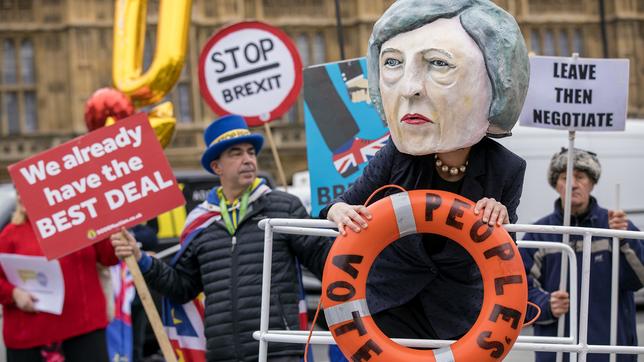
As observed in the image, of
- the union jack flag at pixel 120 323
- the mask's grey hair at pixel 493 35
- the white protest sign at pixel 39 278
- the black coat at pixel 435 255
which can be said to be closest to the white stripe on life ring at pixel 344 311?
the black coat at pixel 435 255

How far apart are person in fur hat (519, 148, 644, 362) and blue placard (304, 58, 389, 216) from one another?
883 mm

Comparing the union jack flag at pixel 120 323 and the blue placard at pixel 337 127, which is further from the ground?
the blue placard at pixel 337 127

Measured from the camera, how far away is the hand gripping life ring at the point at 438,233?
2.82 meters

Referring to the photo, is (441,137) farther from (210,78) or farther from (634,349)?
(210,78)

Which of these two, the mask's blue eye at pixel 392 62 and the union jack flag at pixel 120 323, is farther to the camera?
the union jack flag at pixel 120 323

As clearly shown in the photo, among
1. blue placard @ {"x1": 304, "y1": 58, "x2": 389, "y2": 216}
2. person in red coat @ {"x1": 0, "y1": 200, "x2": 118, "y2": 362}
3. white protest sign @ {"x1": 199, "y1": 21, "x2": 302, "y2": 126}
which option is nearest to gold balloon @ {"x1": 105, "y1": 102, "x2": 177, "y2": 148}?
white protest sign @ {"x1": 199, "y1": 21, "x2": 302, "y2": 126}

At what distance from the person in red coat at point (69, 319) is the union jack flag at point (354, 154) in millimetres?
1209

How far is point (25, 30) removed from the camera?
84.4 feet

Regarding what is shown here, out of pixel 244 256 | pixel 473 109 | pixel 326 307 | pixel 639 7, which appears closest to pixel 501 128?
pixel 473 109

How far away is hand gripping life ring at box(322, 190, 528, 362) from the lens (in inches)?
111

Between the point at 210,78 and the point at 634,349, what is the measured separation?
13.0 ft

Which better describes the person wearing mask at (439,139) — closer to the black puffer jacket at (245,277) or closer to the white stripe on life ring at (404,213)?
the white stripe on life ring at (404,213)

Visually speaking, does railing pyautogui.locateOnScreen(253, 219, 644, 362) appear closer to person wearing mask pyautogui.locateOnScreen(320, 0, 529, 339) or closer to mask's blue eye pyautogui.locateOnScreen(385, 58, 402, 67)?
person wearing mask pyautogui.locateOnScreen(320, 0, 529, 339)

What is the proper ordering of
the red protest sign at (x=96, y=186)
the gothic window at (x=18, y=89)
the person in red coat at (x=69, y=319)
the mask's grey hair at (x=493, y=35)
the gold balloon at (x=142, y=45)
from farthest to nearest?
the gothic window at (x=18, y=89), the gold balloon at (x=142, y=45), the person in red coat at (x=69, y=319), the red protest sign at (x=96, y=186), the mask's grey hair at (x=493, y=35)
